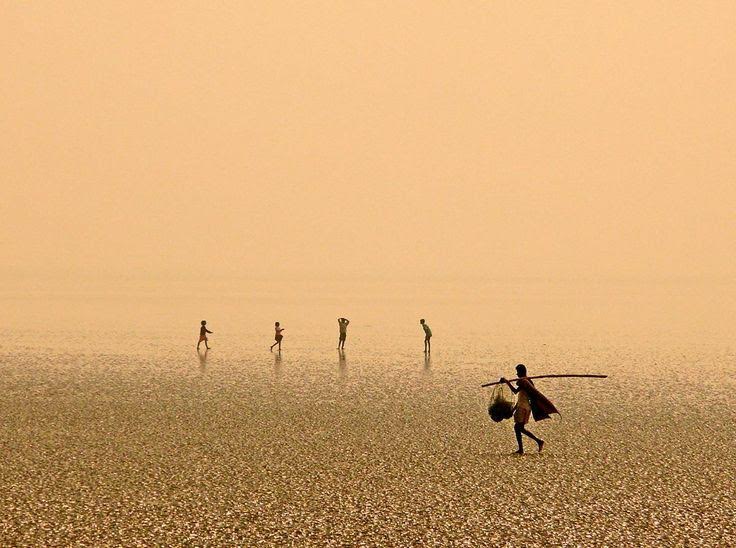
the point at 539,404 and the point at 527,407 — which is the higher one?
the point at 539,404

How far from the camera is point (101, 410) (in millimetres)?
22344

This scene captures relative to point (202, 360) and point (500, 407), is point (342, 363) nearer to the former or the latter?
point (202, 360)

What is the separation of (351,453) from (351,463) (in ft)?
3.03

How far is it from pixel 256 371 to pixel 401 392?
338 inches

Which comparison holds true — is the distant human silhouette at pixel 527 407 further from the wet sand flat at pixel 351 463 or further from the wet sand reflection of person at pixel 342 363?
the wet sand reflection of person at pixel 342 363

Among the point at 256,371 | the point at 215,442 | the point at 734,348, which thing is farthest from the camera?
the point at 734,348

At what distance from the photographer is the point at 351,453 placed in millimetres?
17359

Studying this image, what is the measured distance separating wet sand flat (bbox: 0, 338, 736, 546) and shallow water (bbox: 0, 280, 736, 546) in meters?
0.06

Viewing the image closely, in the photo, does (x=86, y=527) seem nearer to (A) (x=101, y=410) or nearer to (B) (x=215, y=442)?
(B) (x=215, y=442)

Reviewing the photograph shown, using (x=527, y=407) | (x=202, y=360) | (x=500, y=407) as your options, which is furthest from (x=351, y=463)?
(x=202, y=360)

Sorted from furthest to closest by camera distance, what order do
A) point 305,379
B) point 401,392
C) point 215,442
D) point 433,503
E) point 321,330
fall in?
point 321,330, point 305,379, point 401,392, point 215,442, point 433,503

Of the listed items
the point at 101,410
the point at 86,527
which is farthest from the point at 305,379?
the point at 86,527

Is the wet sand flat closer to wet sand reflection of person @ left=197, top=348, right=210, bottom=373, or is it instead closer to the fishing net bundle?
the fishing net bundle

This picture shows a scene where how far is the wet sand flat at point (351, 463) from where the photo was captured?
12320mm
